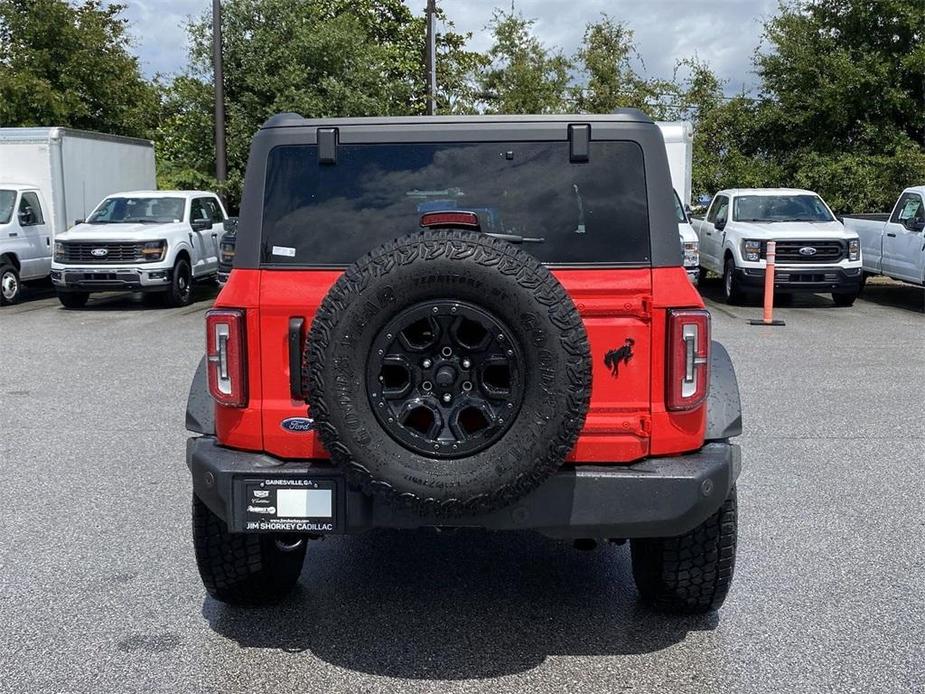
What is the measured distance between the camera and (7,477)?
6.69 meters

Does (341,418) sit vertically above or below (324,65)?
below

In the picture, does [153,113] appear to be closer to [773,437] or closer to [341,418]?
[773,437]

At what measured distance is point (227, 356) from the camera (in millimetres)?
3906

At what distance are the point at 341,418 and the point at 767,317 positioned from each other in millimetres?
12408

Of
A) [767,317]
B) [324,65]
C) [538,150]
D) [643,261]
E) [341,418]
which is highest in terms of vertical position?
[324,65]

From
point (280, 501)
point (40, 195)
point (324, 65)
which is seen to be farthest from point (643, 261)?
point (324, 65)

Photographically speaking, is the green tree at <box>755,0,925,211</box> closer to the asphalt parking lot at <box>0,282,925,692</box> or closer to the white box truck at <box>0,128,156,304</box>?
the white box truck at <box>0,128,156,304</box>

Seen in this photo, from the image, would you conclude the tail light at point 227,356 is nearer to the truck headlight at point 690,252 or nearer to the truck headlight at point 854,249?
the truck headlight at point 690,252

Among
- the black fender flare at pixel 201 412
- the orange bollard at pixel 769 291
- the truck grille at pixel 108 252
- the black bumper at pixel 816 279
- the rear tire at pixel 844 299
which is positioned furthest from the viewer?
the rear tire at pixel 844 299

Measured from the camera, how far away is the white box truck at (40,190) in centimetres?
1778

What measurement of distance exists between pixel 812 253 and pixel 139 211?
1077 centimetres

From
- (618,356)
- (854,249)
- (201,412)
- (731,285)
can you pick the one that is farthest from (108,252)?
(618,356)

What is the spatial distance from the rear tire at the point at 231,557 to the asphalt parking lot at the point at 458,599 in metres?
0.13

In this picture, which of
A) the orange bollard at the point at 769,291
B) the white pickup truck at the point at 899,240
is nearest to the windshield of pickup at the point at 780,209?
the white pickup truck at the point at 899,240
